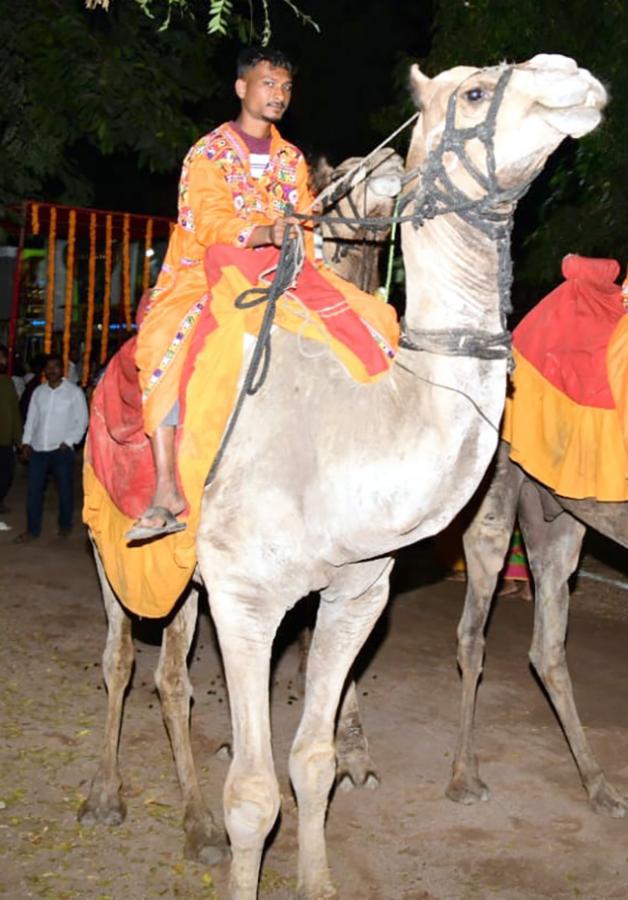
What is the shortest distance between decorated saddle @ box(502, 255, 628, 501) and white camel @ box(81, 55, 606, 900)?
1.59 meters

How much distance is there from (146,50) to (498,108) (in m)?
8.41

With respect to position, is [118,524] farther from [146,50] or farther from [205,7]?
[205,7]

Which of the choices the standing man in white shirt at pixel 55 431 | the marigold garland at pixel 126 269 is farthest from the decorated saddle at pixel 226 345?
the marigold garland at pixel 126 269

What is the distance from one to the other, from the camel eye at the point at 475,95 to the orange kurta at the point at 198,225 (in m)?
0.84

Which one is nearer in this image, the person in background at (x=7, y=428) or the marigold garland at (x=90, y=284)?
the person in background at (x=7, y=428)

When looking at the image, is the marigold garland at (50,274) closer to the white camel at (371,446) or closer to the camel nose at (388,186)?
the white camel at (371,446)

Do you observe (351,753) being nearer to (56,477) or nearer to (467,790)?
(467,790)

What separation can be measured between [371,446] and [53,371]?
8563mm

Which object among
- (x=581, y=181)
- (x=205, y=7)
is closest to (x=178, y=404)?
(x=581, y=181)

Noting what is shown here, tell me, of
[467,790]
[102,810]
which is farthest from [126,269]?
[467,790]

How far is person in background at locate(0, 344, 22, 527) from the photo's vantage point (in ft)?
40.0

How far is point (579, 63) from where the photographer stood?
1051cm

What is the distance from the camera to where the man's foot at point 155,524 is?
13.2 feet

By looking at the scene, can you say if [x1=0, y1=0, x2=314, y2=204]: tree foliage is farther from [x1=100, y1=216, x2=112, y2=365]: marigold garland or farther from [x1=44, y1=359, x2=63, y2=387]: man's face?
[x1=100, y1=216, x2=112, y2=365]: marigold garland
